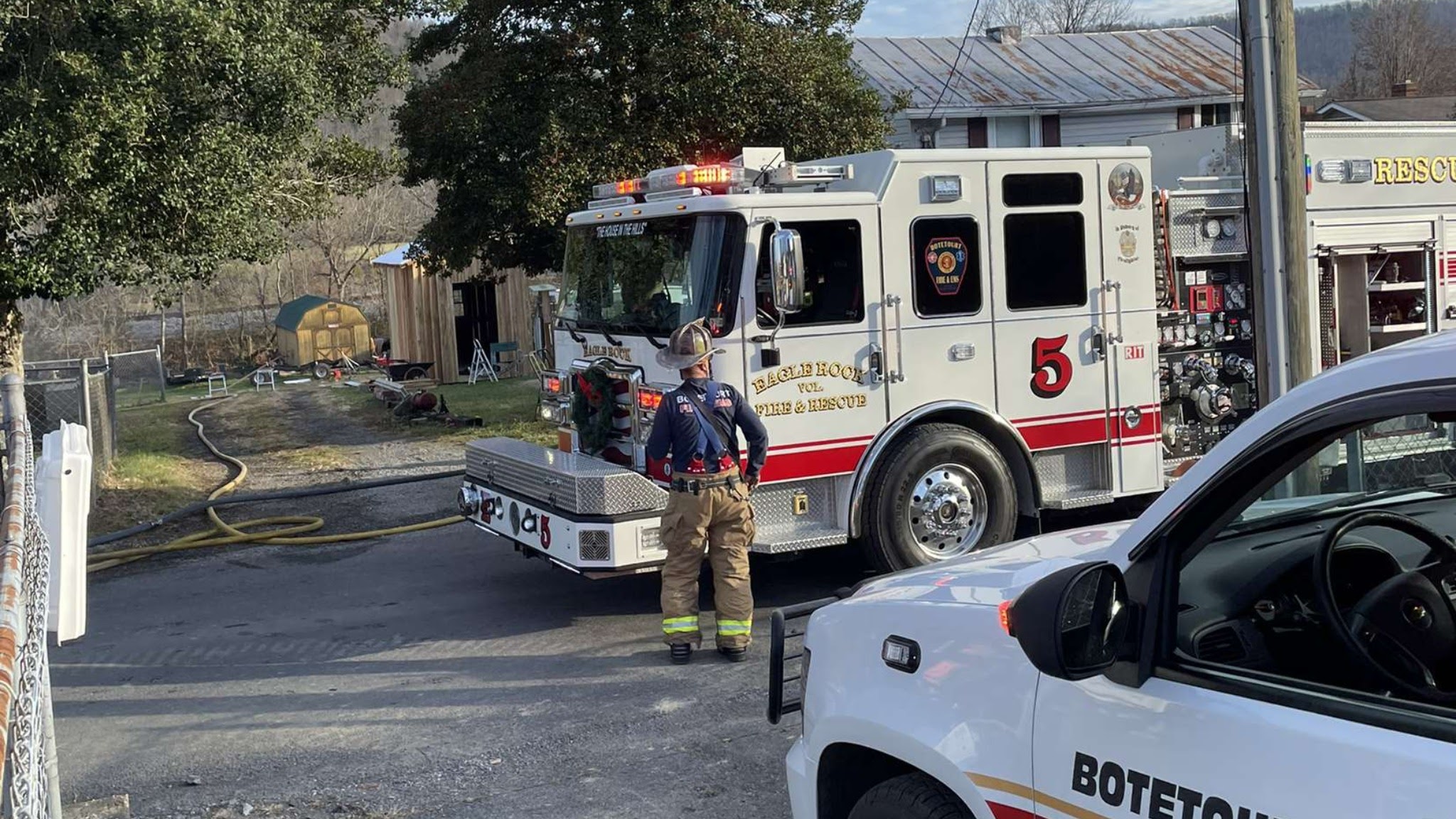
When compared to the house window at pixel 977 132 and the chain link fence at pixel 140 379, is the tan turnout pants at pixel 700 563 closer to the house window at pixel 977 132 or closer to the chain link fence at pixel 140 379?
the chain link fence at pixel 140 379

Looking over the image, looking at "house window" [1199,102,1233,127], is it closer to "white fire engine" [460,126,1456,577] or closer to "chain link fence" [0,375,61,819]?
"white fire engine" [460,126,1456,577]

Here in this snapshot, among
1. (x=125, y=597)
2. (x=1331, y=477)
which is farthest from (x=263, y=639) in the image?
(x=1331, y=477)

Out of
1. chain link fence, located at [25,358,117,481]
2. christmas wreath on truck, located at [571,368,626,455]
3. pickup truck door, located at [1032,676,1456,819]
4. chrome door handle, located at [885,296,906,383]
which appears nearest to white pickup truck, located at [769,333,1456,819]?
pickup truck door, located at [1032,676,1456,819]

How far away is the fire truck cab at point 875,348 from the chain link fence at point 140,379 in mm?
20482

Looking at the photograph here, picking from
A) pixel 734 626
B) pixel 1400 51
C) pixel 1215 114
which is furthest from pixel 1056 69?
pixel 1400 51

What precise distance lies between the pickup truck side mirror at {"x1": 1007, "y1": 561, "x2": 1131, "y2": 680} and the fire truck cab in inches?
194

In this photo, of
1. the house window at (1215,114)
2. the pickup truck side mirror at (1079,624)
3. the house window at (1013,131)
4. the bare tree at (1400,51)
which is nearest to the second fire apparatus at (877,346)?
the pickup truck side mirror at (1079,624)

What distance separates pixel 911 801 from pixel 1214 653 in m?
0.83

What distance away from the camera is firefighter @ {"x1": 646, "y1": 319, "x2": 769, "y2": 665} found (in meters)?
7.33

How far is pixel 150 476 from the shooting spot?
563 inches

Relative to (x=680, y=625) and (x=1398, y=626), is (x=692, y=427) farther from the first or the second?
(x=1398, y=626)

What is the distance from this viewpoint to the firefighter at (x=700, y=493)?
7.33 meters

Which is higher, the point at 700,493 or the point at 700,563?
the point at 700,493

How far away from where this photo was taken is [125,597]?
9703 mm
